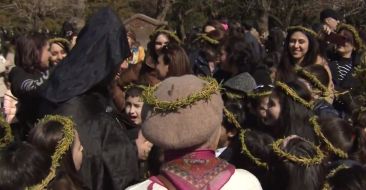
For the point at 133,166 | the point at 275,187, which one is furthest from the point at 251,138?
the point at 133,166

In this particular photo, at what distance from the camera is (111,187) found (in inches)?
152

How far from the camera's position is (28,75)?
547 centimetres

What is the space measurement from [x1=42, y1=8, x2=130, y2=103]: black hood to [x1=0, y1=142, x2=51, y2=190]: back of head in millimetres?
775

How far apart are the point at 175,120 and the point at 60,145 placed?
0.92 m

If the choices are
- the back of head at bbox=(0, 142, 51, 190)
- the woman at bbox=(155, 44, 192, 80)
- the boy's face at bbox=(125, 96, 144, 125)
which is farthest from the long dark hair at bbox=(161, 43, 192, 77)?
the back of head at bbox=(0, 142, 51, 190)

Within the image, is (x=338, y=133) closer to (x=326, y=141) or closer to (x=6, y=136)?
(x=326, y=141)

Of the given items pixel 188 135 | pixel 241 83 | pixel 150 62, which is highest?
pixel 188 135

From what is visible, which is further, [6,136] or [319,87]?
[319,87]

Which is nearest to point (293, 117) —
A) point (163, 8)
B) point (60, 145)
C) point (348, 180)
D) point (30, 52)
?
point (348, 180)

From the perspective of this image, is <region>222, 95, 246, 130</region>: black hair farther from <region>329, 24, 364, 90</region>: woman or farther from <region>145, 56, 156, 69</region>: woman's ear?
<region>329, 24, 364, 90</region>: woman

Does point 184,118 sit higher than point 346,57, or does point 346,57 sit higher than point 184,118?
point 184,118

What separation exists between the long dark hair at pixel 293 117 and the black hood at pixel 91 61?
3.46 ft

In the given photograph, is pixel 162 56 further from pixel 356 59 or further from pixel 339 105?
pixel 356 59

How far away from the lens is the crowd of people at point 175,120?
8.30 feet
